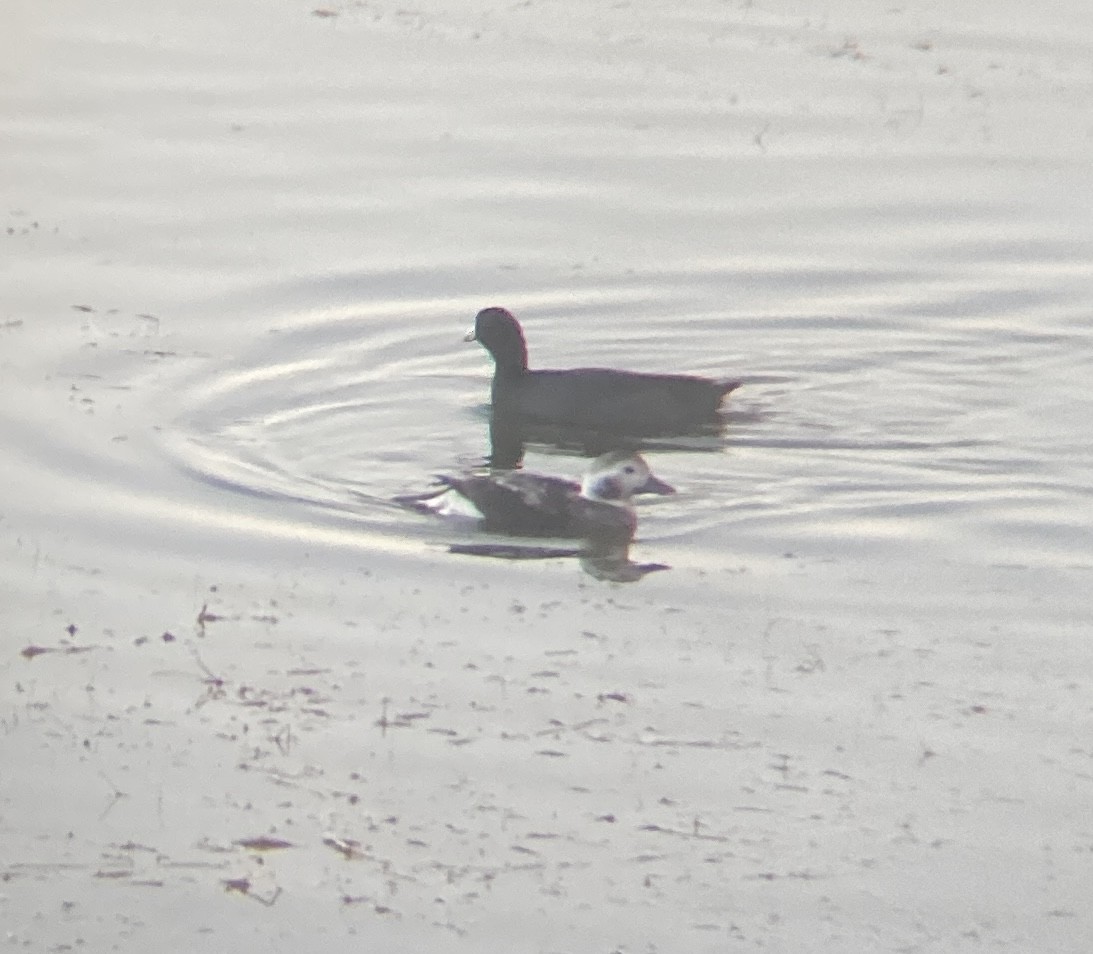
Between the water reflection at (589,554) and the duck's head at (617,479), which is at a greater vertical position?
the duck's head at (617,479)

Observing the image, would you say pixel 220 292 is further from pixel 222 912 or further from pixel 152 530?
pixel 222 912

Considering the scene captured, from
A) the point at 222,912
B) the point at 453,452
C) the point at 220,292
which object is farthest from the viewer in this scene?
the point at 220,292

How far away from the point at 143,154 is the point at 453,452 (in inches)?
222

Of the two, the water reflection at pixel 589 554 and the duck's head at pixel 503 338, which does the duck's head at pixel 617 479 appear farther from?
the duck's head at pixel 503 338

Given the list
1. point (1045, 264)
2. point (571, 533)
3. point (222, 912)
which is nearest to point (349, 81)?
point (1045, 264)

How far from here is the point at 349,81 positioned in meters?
21.4

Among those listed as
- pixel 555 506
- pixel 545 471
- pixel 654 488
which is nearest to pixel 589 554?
pixel 555 506

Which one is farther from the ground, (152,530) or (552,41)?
(552,41)

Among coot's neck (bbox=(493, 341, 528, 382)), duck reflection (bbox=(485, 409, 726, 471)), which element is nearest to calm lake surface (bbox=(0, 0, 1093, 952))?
Answer: duck reflection (bbox=(485, 409, 726, 471))

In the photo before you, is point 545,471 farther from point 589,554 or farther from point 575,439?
point 589,554

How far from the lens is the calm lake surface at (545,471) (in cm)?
958

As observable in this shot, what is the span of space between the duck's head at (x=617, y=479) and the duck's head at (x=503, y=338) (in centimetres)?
205

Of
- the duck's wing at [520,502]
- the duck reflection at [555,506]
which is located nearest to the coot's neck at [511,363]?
the duck reflection at [555,506]

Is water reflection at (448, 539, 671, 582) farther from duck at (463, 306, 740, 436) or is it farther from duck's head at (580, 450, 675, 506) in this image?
duck at (463, 306, 740, 436)
